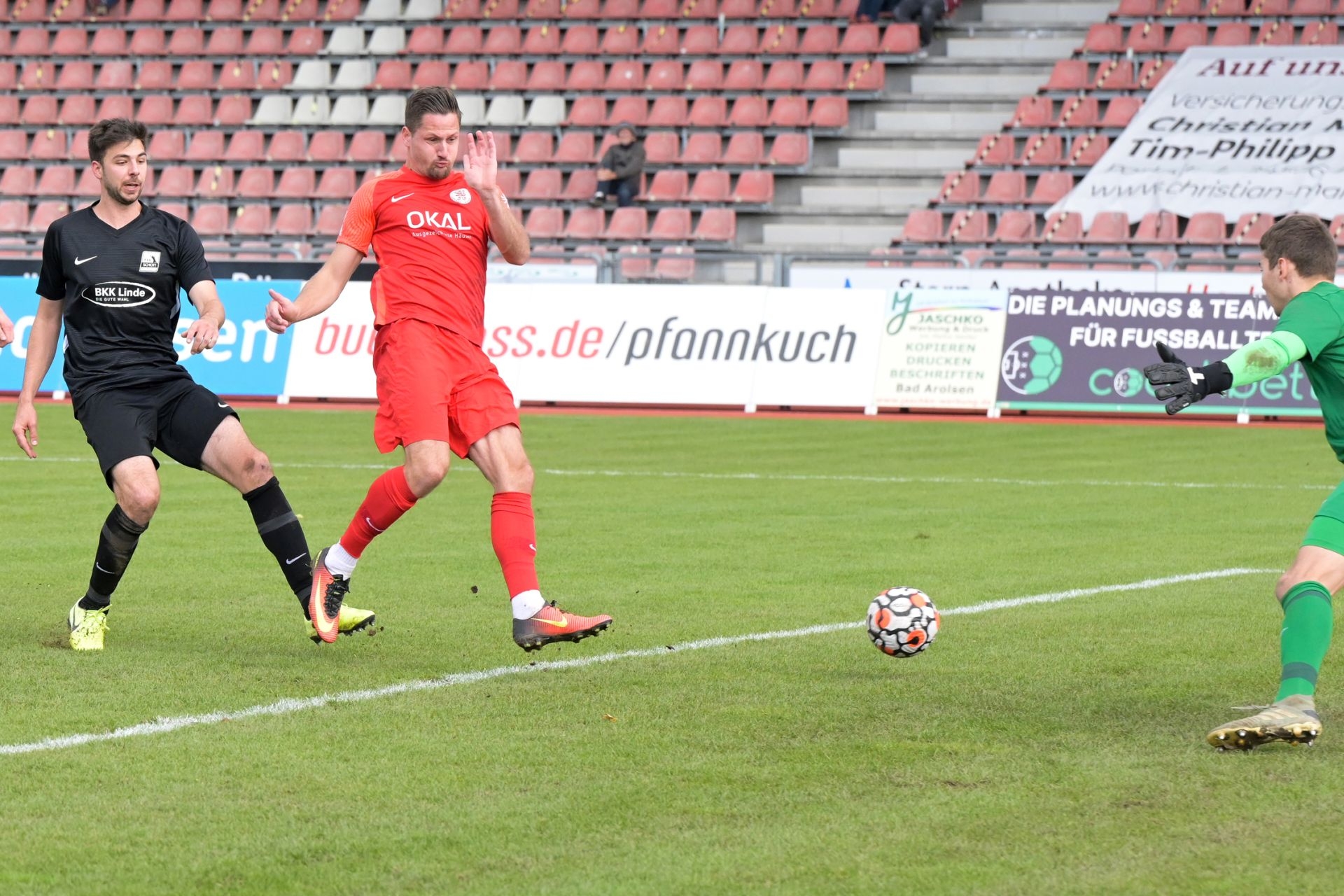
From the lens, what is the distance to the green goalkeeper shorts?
5.82 m

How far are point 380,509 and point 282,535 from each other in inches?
20.7

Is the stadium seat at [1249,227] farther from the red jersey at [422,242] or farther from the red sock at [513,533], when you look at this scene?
the red sock at [513,533]

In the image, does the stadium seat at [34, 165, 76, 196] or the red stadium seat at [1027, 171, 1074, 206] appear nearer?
the red stadium seat at [1027, 171, 1074, 206]

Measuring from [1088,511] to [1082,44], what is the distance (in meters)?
19.3

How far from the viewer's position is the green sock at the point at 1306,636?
18.6 ft

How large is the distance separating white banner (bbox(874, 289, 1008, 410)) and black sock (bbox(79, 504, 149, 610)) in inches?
578

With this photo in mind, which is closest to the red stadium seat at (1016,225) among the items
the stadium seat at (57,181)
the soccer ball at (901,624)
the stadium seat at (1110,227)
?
the stadium seat at (1110,227)

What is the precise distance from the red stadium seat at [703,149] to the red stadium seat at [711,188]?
1.95 feet

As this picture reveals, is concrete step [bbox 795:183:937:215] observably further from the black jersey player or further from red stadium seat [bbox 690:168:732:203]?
the black jersey player

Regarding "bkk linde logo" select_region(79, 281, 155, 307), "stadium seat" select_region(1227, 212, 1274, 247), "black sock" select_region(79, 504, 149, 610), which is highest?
"stadium seat" select_region(1227, 212, 1274, 247)

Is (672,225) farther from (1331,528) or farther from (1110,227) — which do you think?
(1331,528)

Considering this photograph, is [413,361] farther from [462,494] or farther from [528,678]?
[462,494]

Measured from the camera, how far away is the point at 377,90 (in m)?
33.7

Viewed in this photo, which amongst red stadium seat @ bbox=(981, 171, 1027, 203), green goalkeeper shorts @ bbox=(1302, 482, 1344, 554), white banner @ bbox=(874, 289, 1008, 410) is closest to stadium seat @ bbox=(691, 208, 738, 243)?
red stadium seat @ bbox=(981, 171, 1027, 203)
